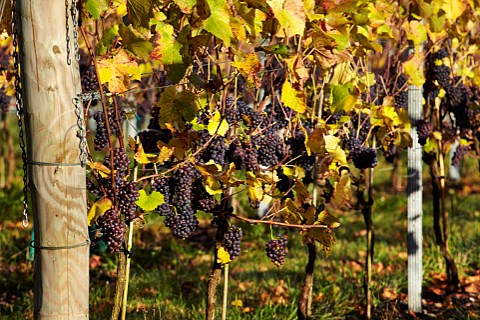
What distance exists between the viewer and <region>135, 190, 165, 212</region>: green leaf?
9.36ft

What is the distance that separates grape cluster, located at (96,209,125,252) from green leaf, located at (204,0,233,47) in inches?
28.4

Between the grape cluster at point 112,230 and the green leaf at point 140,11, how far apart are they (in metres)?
0.66

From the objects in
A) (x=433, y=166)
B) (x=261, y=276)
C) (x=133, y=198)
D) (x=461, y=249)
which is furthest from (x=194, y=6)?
(x=461, y=249)

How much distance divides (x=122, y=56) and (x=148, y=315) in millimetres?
2014

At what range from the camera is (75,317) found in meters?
2.50

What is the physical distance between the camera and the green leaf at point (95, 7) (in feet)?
8.45

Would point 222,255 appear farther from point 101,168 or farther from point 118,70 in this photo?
point 118,70

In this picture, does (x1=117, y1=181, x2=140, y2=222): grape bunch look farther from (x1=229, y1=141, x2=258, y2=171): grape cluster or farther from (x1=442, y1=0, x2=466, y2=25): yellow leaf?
(x1=442, y1=0, x2=466, y2=25): yellow leaf

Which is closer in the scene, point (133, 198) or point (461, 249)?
point (133, 198)

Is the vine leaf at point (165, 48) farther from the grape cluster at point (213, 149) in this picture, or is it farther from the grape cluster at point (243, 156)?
the grape cluster at point (243, 156)

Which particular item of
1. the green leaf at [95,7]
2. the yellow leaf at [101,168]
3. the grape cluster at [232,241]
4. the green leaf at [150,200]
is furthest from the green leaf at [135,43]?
the grape cluster at [232,241]

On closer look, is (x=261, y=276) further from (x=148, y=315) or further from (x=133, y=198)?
(x=133, y=198)

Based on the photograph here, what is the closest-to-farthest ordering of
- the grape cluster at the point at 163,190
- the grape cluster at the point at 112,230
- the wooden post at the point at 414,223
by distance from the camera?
the grape cluster at the point at 112,230 < the grape cluster at the point at 163,190 < the wooden post at the point at 414,223

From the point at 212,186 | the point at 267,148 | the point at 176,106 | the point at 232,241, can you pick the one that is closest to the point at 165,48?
the point at 176,106
